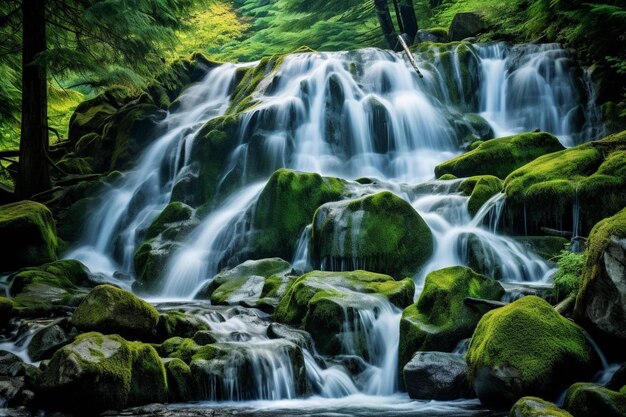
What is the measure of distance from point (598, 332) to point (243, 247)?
8.12 m

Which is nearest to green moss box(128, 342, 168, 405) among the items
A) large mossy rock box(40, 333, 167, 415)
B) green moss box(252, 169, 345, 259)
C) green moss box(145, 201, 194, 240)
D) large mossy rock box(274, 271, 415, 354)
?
large mossy rock box(40, 333, 167, 415)

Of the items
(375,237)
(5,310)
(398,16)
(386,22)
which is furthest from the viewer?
(386,22)

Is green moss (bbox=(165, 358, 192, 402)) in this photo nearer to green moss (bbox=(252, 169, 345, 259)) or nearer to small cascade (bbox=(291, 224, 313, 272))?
small cascade (bbox=(291, 224, 313, 272))

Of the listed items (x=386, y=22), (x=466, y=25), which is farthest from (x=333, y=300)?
(x=386, y=22)

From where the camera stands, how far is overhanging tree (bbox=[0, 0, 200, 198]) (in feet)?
42.4

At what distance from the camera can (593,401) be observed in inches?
195

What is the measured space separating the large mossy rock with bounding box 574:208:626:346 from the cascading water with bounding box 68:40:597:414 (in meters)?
3.82

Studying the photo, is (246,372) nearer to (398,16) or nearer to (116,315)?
(116,315)

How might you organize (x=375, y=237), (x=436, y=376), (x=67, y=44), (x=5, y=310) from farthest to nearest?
(x=67, y=44)
(x=375, y=237)
(x=5, y=310)
(x=436, y=376)

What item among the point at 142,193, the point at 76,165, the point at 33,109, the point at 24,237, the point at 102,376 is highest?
the point at 33,109

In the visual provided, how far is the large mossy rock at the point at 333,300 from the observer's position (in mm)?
7918

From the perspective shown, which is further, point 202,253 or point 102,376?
point 202,253

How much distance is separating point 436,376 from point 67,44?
45.6ft

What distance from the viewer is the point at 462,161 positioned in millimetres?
13648
